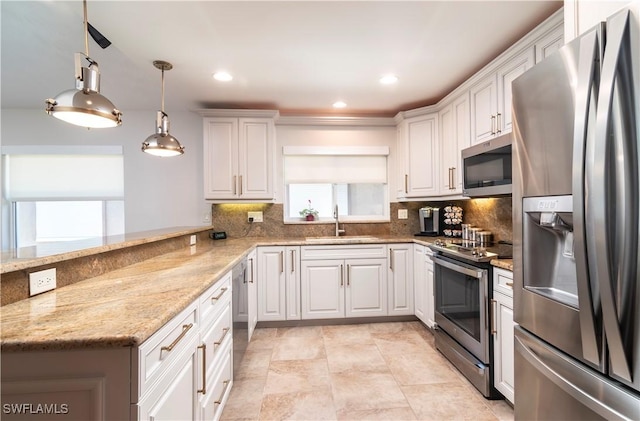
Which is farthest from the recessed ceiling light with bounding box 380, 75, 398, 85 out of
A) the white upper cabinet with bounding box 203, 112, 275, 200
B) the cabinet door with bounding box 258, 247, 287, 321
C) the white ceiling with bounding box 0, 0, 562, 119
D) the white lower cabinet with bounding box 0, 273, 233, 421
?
the white lower cabinet with bounding box 0, 273, 233, 421

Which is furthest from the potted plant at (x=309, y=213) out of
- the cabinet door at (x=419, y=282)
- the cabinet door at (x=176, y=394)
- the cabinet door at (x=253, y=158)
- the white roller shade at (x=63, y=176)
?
the cabinet door at (x=176, y=394)

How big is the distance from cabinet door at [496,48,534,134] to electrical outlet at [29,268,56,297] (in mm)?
2853

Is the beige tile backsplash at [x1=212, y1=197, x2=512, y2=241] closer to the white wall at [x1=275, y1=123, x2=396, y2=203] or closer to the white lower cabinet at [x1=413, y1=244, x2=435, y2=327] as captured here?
the white wall at [x1=275, y1=123, x2=396, y2=203]

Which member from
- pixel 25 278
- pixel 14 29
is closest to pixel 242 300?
pixel 25 278

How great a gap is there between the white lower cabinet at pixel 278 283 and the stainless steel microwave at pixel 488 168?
5.85 ft

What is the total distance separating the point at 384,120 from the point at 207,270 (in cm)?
287

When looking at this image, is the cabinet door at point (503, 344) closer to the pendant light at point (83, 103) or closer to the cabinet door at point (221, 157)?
the pendant light at point (83, 103)

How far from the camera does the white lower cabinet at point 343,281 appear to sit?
3027 millimetres

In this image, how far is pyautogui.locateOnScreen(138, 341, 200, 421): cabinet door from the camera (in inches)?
33.3

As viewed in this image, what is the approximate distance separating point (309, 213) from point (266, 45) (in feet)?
6.72

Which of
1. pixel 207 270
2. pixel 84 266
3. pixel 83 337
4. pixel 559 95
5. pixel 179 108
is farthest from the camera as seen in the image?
pixel 179 108

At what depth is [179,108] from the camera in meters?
3.42

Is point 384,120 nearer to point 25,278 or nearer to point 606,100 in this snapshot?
point 606,100

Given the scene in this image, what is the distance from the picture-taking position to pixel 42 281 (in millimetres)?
1134
